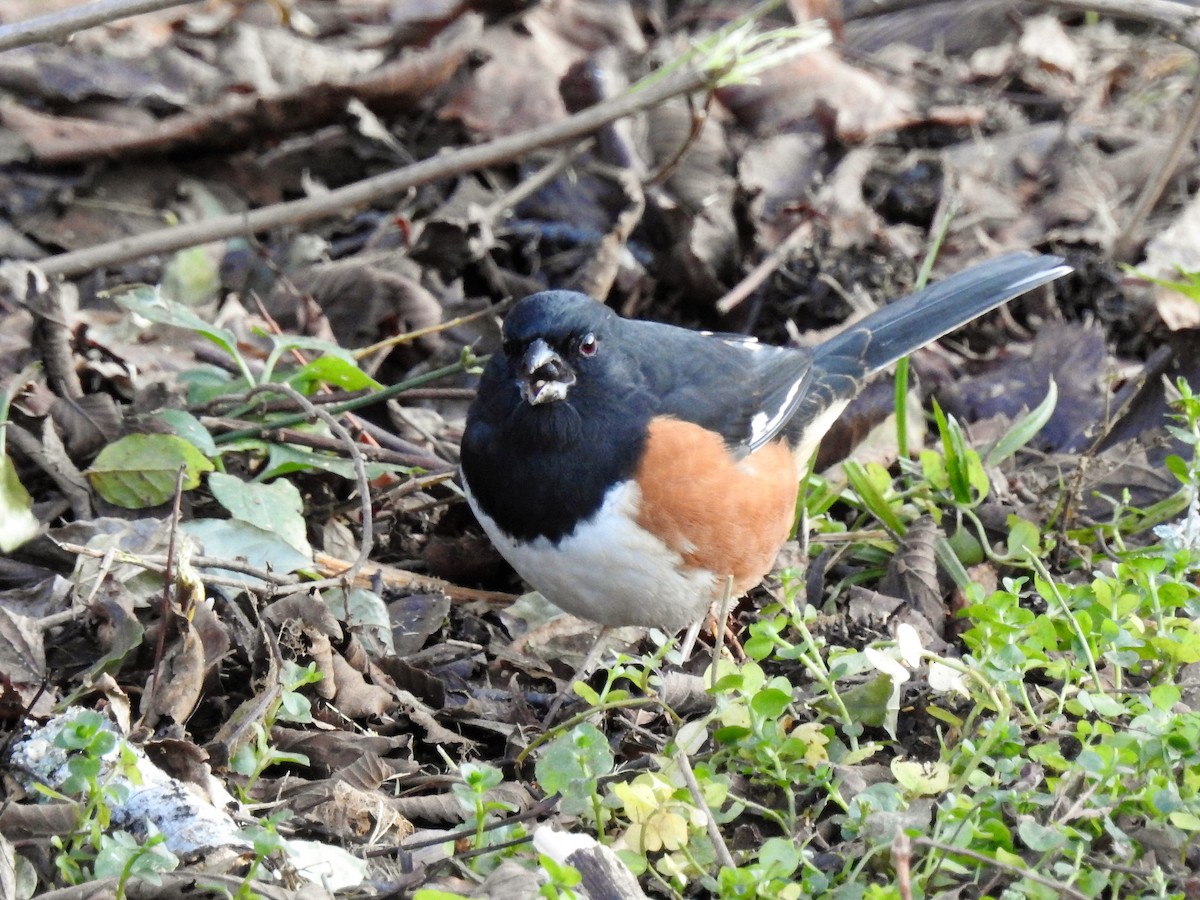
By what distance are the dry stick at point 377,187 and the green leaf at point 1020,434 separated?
1.19 metres

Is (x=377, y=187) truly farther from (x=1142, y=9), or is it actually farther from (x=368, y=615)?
(x=1142, y=9)

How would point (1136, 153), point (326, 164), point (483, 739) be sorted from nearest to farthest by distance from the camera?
point (483, 739), point (326, 164), point (1136, 153)

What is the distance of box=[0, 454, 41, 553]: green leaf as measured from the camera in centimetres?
276

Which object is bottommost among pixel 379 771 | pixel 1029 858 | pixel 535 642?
pixel 535 642

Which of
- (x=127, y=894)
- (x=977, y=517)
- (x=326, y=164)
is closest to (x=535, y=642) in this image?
(x=977, y=517)

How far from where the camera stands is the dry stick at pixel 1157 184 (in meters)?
3.87

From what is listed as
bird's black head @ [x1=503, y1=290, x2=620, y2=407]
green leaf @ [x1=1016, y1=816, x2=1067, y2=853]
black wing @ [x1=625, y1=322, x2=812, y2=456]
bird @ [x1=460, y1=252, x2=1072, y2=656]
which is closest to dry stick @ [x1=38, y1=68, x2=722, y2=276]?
black wing @ [x1=625, y1=322, x2=812, y2=456]

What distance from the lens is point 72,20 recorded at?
247cm

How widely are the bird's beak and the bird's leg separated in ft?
1.70

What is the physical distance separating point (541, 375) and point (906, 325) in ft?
3.74

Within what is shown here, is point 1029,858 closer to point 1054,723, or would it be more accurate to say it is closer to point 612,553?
point 1054,723

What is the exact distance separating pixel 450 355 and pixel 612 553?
120 centimetres

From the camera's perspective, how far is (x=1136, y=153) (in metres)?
4.81

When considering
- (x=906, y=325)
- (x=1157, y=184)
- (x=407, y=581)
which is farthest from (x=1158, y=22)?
(x=407, y=581)
